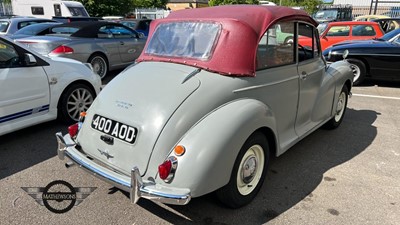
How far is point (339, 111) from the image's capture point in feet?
16.5

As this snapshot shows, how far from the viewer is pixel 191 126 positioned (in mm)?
2701

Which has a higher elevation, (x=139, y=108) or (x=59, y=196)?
(x=139, y=108)

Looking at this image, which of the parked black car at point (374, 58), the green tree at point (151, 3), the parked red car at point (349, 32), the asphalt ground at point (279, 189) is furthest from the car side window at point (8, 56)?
the green tree at point (151, 3)

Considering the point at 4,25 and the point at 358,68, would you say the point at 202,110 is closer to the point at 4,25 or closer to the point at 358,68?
the point at 358,68

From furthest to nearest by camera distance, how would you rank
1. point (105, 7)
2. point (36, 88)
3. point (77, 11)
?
point (105, 7)
point (77, 11)
point (36, 88)

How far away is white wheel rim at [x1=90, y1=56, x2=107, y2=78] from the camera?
825cm

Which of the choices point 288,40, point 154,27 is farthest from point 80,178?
point 288,40

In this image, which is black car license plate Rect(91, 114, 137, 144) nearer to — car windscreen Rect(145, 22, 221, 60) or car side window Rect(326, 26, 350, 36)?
car windscreen Rect(145, 22, 221, 60)

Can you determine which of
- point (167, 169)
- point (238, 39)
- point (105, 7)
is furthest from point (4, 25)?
point (105, 7)

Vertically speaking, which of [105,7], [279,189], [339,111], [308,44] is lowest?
[279,189]

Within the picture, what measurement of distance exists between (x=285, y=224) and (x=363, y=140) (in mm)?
2482

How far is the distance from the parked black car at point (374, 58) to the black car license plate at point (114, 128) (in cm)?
649

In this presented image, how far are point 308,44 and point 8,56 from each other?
152 inches

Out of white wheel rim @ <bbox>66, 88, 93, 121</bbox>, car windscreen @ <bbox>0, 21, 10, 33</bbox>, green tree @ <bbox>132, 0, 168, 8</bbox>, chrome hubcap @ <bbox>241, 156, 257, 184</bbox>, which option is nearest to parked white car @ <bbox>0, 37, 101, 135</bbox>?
white wheel rim @ <bbox>66, 88, 93, 121</bbox>
